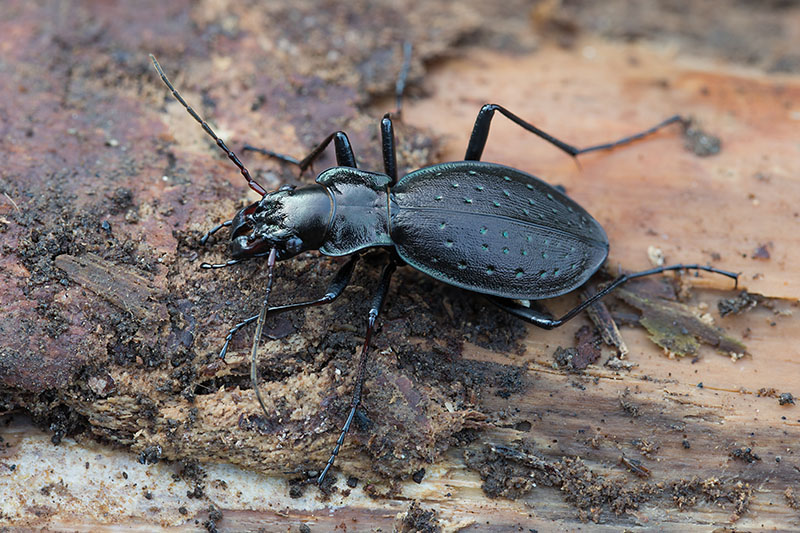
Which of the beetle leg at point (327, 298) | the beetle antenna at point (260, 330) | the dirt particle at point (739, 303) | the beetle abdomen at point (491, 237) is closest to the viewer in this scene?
the beetle antenna at point (260, 330)

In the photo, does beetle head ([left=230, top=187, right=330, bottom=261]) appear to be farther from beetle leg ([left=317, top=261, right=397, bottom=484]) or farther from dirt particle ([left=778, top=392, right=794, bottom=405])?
dirt particle ([left=778, top=392, right=794, bottom=405])

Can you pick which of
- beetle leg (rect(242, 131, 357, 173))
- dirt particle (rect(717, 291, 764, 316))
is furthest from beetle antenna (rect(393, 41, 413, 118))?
dirt particle (rect(717, 291, 764, 316))

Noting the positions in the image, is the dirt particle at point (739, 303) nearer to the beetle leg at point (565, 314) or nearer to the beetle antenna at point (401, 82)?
the beetle leg at point (565, 314)

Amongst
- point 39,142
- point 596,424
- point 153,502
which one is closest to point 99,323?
point 153,502

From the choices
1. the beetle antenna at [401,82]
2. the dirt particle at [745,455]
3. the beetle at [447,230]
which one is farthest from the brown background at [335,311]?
the beetle at [447,230]

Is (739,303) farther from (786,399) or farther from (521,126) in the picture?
(521,126)

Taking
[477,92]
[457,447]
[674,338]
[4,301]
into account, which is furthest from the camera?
[477,92]

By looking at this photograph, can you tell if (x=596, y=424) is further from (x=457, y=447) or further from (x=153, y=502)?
(x=153, y=502)

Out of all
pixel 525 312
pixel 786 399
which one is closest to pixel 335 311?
pixel 525 312
